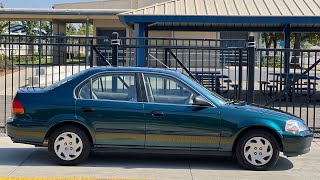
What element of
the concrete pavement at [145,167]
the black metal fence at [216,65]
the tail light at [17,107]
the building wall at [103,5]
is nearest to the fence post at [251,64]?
the black metal fence at [216,65]

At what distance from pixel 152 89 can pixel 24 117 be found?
200 cm

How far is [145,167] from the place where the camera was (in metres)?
7.57

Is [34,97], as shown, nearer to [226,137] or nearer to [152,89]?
[152,89]

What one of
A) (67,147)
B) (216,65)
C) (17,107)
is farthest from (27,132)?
(216,65)

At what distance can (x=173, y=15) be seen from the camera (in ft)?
49.4

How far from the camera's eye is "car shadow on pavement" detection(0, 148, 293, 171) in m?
7.66

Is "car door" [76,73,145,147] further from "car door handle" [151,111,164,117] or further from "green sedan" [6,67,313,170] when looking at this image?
"car door handle" [151,111,164,117]

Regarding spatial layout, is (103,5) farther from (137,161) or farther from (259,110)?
(259,110)

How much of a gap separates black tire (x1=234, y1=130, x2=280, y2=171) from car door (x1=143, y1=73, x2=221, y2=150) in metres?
0.35

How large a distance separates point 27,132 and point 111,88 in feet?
4.72

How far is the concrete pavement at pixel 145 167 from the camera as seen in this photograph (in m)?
7.07

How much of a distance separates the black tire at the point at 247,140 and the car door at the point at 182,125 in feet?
1.14

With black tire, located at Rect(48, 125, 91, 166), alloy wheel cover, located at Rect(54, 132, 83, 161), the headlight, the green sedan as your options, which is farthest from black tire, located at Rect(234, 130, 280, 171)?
alloy wheel cover, located at Rect(54, 132, 83, 161)

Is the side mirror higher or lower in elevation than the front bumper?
higher
